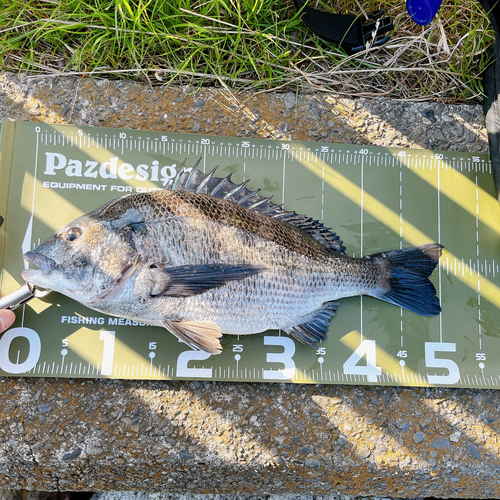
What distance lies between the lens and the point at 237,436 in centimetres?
247

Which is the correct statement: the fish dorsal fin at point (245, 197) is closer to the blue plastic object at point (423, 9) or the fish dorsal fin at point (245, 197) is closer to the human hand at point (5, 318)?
the human hand at point (5, 318)

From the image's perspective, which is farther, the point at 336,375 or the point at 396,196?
the point at 396,196

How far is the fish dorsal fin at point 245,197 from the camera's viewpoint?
2.34m

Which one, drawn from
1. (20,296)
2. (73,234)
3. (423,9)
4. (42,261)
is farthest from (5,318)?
(423,9)

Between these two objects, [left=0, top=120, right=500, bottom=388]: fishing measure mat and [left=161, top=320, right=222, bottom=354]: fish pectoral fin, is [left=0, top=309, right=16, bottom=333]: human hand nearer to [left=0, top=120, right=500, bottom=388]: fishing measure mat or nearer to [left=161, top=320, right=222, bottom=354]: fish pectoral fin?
[left=0, top=120, right=500, bottom=388]: fishing measure mat

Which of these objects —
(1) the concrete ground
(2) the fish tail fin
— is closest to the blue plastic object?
(2) the fish tail fin

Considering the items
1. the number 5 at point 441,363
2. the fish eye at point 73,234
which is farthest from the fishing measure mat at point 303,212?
the fish eye at point 73,234

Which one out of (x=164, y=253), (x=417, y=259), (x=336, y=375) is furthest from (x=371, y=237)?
(x=164, y=253)

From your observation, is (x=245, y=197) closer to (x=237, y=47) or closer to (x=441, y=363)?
(x=237, y=47)

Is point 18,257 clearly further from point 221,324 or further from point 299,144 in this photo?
point 299,144

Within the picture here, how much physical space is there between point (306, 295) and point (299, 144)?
1.02 meters

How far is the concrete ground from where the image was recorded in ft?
7.90

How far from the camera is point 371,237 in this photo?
2.64 meters

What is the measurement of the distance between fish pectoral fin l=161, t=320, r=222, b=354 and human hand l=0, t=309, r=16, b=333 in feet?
3.25
